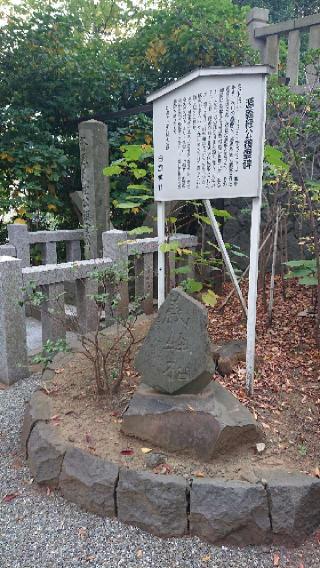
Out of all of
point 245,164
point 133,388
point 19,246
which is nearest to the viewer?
point 245,164

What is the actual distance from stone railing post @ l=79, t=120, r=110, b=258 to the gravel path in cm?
376

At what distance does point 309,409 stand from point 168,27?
6.26m

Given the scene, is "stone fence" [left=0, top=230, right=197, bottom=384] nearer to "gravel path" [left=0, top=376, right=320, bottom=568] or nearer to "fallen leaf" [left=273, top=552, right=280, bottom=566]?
"gravel path" [left=0, top=376, right=320, bottom=568]

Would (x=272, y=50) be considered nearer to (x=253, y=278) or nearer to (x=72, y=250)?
(x=72, y=250)

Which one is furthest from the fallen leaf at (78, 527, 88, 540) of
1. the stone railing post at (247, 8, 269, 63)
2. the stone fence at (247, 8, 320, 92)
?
the stone railing post at (247, 8, 269, 63)

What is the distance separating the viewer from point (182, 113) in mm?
3037

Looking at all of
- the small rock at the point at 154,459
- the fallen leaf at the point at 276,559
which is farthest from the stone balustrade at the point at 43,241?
the fallen leaf at the point at 276,559

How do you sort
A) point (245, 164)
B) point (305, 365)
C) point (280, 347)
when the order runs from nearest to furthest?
point (245, 164) → point (305, 365) → point (280, 347)

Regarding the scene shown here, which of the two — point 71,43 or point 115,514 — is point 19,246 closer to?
point 71,43

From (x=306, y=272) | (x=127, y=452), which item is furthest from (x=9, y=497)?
(x=306, y=272)

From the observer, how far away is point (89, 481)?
2457mm

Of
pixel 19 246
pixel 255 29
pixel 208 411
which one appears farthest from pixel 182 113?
pixel 255 29

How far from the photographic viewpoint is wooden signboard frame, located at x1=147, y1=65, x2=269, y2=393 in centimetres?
279

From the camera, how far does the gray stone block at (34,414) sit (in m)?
2.88
